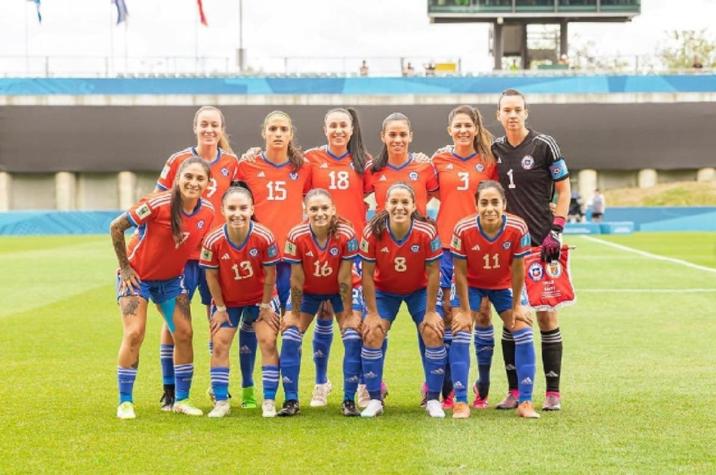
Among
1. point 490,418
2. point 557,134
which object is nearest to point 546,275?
point 490,418

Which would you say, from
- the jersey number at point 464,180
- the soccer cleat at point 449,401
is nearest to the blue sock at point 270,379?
the soccer cleat at point 449,401

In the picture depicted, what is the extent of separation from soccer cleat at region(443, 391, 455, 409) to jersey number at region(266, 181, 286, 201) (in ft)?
6.55

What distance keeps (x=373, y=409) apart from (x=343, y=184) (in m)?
1.84

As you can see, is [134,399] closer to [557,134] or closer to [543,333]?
[543,333]

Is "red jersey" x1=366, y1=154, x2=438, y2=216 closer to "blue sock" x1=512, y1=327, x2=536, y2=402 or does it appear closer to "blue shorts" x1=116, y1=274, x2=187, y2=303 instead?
"blue sock" x1=512, y1=327, x2=536, y2=402

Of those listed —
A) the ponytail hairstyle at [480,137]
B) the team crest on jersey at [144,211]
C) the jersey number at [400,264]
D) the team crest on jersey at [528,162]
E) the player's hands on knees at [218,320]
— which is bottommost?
the player's hands on knees at [218,320]

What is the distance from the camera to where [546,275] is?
902 cm

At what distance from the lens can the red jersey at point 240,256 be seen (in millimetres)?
8820

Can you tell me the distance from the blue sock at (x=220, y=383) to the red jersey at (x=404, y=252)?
4.36 ft

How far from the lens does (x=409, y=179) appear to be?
9.48 meters

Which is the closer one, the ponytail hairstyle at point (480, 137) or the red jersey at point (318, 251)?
the red jersey at point (318, 251)

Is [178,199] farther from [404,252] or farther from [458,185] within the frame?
[458,185]

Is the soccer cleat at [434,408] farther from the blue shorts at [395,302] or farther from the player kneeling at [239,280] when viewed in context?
the player kneeling at [239,280]

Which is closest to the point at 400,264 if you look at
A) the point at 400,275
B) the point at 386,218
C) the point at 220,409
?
the point at 400,275
